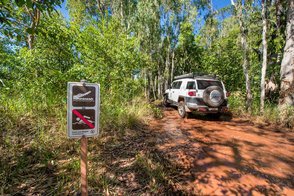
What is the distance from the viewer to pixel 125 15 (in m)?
16.5

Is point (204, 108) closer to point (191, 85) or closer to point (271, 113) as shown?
point (191, 85)

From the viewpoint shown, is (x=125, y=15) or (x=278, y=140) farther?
(x=125, y=15)

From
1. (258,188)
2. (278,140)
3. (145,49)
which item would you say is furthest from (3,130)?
(145,49)

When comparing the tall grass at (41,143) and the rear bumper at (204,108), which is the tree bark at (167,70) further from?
the tall grass at (41,143)

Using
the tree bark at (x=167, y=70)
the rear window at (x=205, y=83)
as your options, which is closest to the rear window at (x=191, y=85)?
the rear window at (x=205, y=83)

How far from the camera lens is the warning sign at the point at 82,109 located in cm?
183

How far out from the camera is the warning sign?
183 cm

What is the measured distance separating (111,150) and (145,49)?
14.3 m

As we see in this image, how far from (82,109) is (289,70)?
7556mm

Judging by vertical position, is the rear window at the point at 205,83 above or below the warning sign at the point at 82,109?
above

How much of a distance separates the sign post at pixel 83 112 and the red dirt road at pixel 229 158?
163cm

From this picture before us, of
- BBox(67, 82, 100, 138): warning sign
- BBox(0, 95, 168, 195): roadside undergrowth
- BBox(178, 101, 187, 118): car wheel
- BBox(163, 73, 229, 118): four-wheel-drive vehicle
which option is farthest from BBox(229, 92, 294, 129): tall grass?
BBox(67, 82, 100, 138): warning sign

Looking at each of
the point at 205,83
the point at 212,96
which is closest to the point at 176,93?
the point at 205,83

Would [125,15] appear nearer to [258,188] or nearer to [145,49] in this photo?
[145,49]
